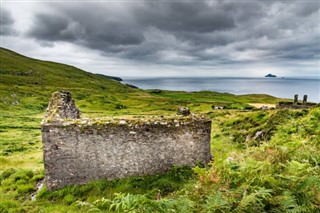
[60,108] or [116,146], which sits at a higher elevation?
[60,108]

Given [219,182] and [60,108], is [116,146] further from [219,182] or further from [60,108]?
[219,182]

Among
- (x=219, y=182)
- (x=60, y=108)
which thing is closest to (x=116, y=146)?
(x=60, y=108)

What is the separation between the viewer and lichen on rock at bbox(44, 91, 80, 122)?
14.7 m

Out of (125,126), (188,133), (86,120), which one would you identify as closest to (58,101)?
(86,120)

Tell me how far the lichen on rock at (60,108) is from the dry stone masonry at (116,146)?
5.2 inches

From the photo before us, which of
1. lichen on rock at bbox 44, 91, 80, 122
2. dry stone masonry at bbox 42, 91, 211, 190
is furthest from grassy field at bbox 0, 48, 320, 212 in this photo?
lichen on rock at bbox 44, 91, 80, 122

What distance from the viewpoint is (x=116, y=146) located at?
47.3 ft

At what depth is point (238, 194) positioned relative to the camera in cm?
473

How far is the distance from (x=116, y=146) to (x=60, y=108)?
14.4ft

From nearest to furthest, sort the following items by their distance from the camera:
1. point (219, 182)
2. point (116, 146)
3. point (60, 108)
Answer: point (219, 182) → point (116, 146) → point (60, 108)

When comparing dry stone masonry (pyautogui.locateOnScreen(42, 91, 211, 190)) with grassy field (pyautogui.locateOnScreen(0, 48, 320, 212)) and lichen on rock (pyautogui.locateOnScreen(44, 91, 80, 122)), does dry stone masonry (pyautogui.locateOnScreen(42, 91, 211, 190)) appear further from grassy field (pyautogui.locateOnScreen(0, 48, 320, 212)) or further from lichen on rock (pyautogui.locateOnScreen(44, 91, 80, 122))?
grassy field (pyautogui.locateOnScreen(0, 48, 320, 212))

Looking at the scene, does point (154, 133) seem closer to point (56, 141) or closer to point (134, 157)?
point (134, 157)

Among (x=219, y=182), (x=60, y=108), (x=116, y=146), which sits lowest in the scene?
(x=116, y=146)

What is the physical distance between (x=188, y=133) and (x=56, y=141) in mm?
6738
